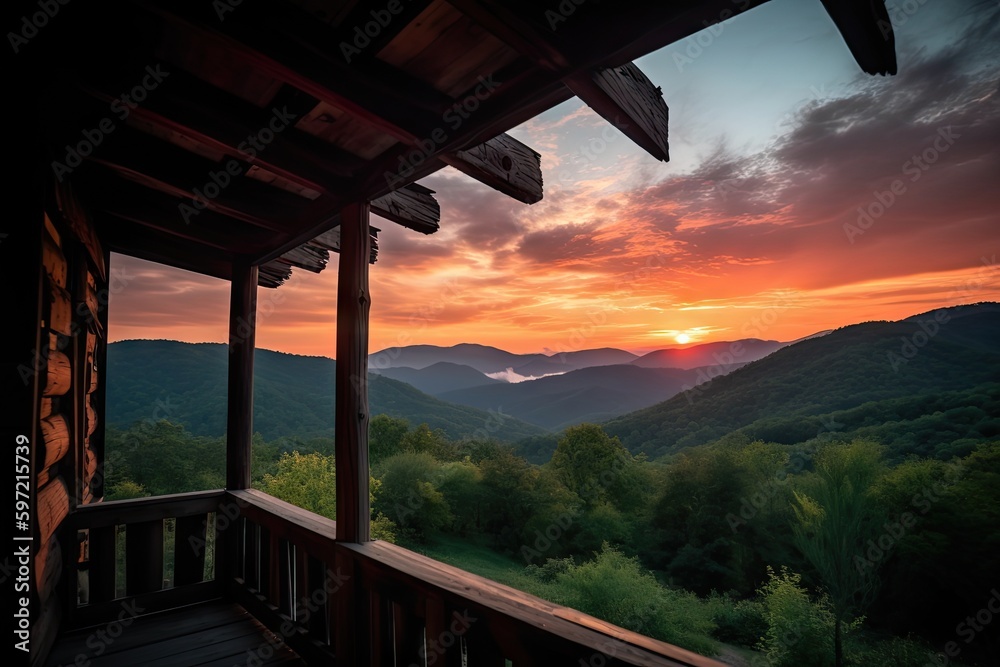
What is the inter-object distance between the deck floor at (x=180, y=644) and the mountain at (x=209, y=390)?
16959mm

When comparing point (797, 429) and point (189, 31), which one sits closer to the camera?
point (189, 31)

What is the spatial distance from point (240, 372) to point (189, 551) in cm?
120

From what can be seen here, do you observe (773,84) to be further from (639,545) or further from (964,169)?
(639,545)

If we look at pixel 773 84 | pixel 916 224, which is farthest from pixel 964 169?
pixel 773 84

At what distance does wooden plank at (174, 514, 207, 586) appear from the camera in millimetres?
3074

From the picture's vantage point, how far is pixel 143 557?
9.73 feet

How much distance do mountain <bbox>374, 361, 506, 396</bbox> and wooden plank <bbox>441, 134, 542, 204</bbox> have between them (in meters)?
56.6

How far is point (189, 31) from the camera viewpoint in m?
1.40

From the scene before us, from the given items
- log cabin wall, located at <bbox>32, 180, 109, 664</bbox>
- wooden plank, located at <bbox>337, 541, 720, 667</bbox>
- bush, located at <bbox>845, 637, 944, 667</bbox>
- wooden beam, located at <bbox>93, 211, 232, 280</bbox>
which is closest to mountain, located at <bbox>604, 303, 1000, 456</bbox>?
bush, located at <bbox>845, 637, 944, 667</bbox>

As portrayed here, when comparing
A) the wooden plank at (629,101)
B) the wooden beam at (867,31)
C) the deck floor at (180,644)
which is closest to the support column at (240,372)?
the deck floor at (180,644)

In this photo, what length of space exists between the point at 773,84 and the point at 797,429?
32.5 metres

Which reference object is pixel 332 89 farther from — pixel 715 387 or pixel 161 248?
pixel 715 387

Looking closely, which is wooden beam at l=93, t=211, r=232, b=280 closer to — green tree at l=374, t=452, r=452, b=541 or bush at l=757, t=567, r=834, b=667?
green tree at l=374, t=452, r=452, b=541

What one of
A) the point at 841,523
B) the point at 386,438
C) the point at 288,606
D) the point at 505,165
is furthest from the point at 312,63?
the point at 386,438
